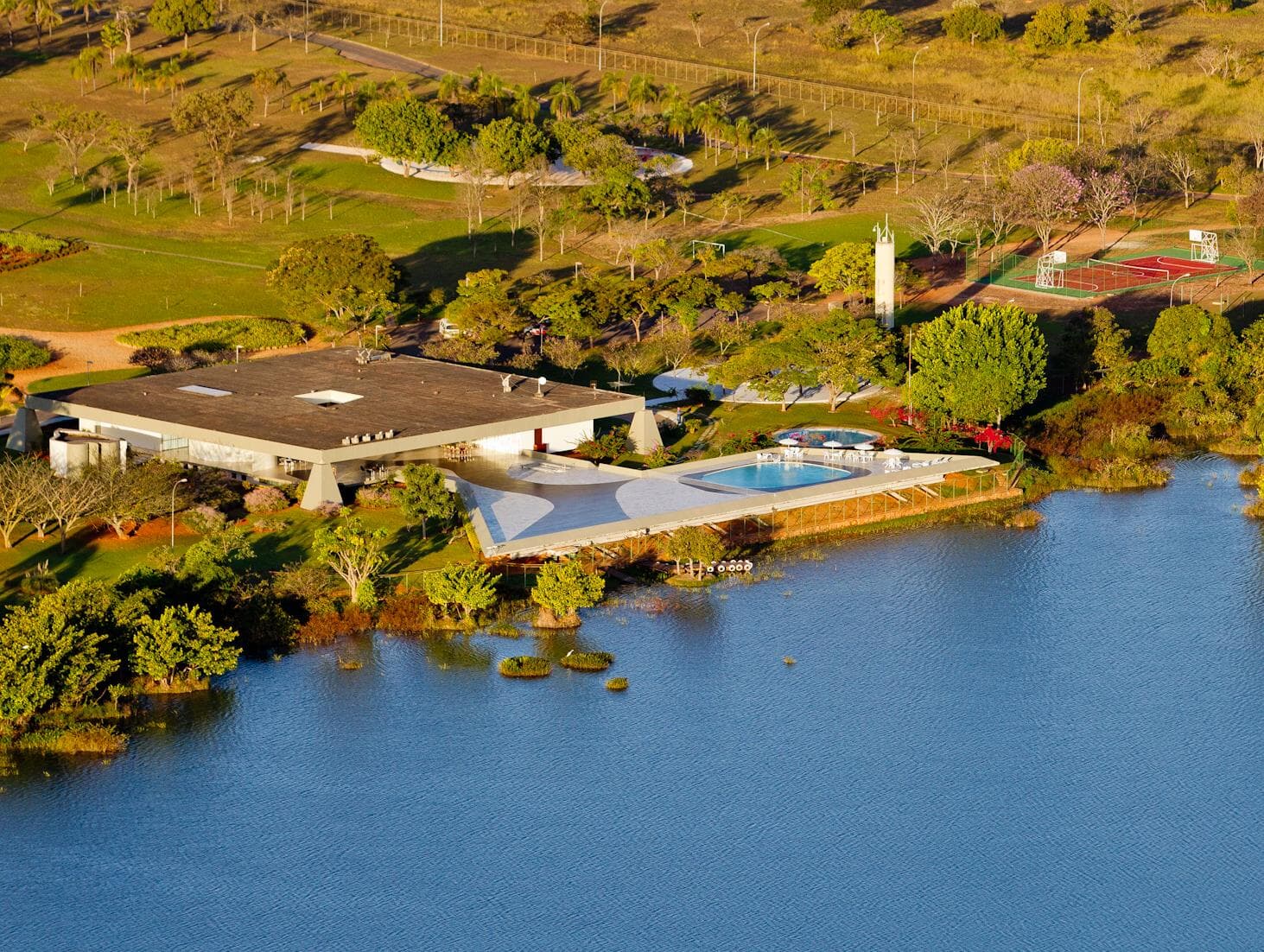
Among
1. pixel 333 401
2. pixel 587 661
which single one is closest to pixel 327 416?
pixel 333 401

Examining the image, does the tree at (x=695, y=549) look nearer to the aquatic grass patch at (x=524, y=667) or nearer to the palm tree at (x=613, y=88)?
the aquatic grass patch at (x=524, y=667)

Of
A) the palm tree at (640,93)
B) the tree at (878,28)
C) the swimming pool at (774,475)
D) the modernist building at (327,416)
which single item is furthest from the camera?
the tree at (878,28)

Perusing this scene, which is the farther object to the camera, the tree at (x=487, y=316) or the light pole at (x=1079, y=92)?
the light pole at (x=1079, y=92)

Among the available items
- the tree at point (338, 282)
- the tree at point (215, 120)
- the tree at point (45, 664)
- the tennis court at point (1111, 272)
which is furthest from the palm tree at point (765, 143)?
the tree at point (45, 664)

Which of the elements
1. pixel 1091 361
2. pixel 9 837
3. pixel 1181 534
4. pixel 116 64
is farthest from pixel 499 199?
pixel 9 837

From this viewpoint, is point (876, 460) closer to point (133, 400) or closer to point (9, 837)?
point (133, 400)
